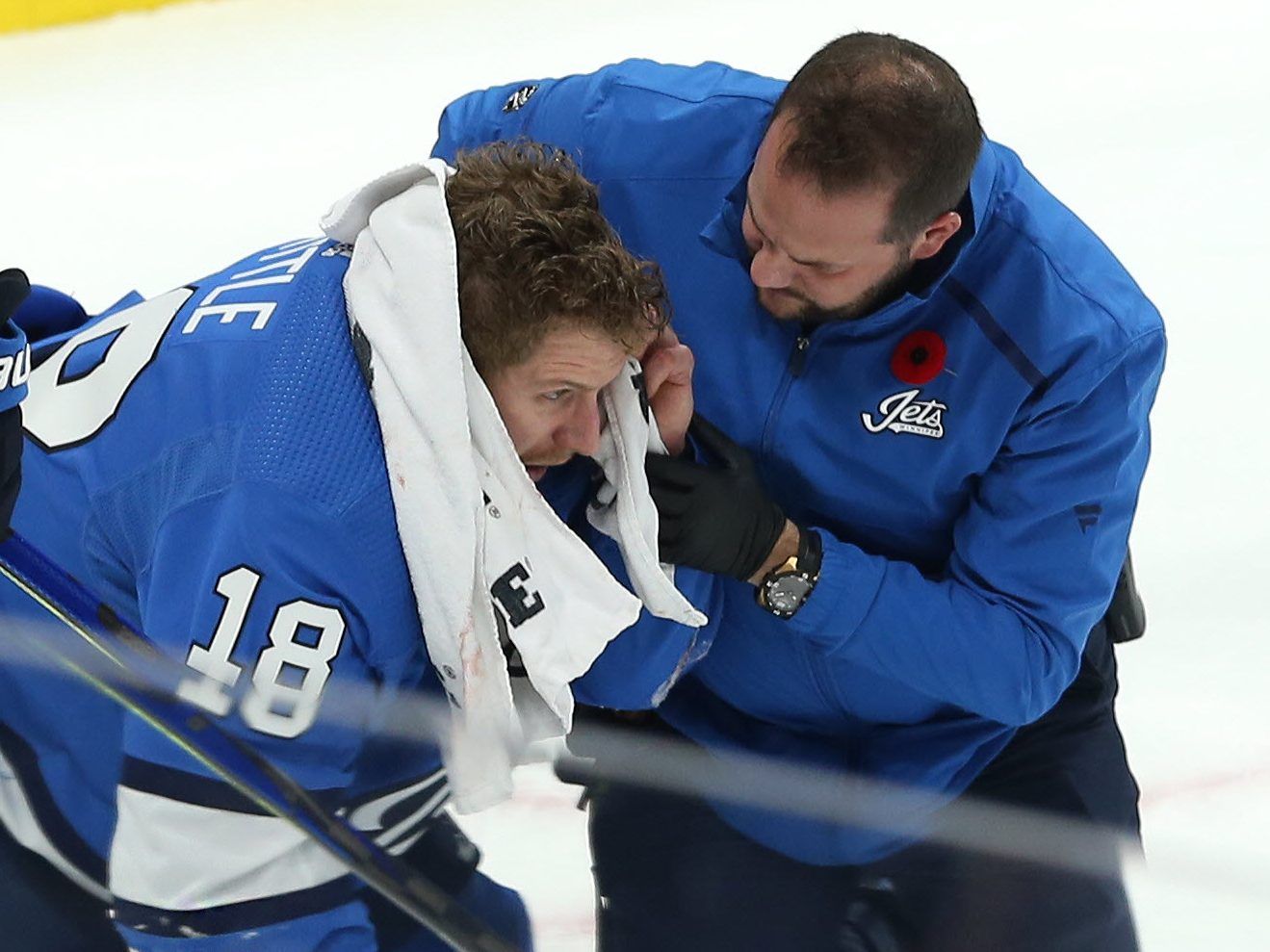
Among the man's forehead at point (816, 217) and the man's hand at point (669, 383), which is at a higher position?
the man's forehead at point (816, 217)

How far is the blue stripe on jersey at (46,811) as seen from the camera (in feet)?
4.91

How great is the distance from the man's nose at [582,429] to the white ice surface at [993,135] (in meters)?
1.05

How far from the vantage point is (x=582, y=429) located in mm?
1329

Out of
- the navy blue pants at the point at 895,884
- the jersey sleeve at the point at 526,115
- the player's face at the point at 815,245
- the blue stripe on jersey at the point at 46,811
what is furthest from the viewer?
the navy blue pants at the point at 895,884

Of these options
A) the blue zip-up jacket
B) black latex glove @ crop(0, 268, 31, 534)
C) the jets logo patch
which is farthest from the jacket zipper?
black latex glove @ crop(0, 268, 31, 534)

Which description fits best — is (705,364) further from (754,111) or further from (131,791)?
(131,791)

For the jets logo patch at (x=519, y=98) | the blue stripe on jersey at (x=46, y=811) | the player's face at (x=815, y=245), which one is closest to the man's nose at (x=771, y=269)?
the player's face at (x=815, y=245)

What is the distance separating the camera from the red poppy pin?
4.98 feet

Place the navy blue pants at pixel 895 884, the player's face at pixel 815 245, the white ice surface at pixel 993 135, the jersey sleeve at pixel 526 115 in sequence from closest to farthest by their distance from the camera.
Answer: the player's face at pixel 815 245 < the jersey sleeve at pixel 526 115 < the navy blue pants at pixel 895 884 < the white ice surface at pixel 993 135

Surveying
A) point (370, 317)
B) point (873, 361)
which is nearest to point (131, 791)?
point (370, 317)

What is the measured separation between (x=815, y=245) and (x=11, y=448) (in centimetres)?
65

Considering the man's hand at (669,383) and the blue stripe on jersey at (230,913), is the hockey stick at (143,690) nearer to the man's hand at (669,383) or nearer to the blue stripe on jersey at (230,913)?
the blue stripe on jersey at (230,913)

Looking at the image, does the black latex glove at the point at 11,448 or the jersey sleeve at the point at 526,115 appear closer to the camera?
the black latex glove at the point at 11,448

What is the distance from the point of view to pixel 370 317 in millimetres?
1236
